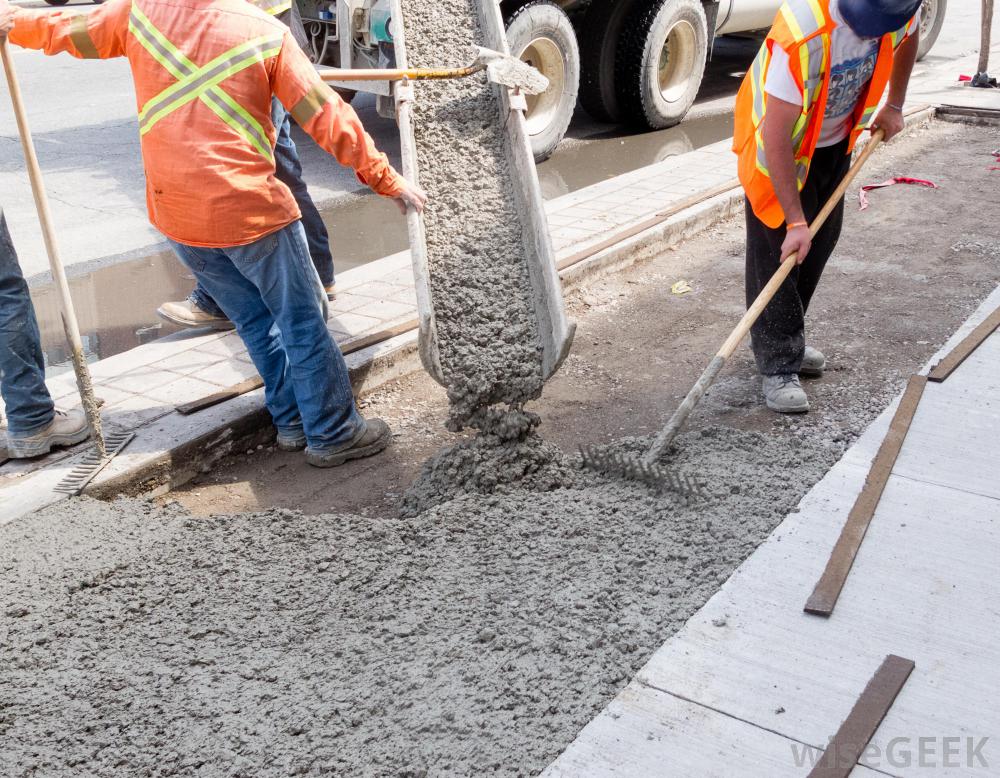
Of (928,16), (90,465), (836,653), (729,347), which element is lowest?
(836,653)

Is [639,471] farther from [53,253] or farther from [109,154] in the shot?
[109,154]

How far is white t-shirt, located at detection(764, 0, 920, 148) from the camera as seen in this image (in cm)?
346

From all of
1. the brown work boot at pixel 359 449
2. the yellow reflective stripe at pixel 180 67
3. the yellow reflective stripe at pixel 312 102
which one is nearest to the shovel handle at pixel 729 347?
the brown work boot at pixel 359 449

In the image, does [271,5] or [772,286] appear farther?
[271,5]

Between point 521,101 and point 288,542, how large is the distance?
250cm

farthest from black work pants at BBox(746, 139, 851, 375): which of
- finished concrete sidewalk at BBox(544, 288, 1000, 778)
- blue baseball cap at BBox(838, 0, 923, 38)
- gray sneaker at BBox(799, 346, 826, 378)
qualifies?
finished concrete sidewalk at BBox(544, 288, 1000, 778)

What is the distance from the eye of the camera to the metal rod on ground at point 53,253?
3.42 m

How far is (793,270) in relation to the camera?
4.12 m

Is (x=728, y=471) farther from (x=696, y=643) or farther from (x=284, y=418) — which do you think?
(x=284, y=418)

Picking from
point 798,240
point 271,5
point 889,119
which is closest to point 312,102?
point 271,5

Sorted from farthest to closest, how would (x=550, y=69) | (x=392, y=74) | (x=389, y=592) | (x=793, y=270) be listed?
(x=550, y=69), (x=392, y=74), (x=793, y=270), (x=389, y=592)

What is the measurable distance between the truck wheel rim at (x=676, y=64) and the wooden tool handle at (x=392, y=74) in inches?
184

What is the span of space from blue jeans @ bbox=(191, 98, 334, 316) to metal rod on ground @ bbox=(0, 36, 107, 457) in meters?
0.97

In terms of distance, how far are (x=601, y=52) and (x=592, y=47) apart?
0.31 ft
